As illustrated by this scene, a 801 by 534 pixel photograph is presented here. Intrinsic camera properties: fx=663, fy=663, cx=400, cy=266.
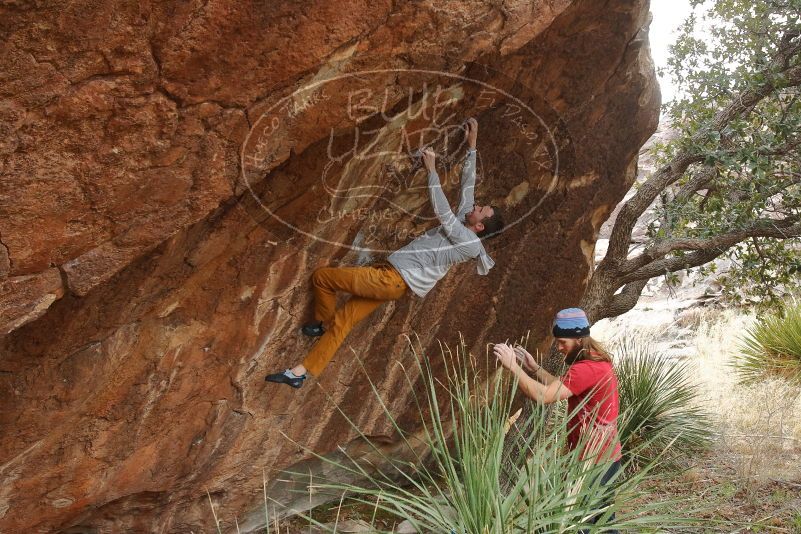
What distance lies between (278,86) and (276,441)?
126 inches

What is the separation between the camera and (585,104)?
559 centimetres

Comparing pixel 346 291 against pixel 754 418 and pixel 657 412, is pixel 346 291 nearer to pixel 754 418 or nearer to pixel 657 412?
pixel 657 412

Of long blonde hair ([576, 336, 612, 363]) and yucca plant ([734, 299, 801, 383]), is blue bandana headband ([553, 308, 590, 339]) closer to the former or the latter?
long blonde hair ([576, 336, 612, 363])

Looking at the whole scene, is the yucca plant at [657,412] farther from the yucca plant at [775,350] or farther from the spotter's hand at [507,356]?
the spotter's hand at [507,356]

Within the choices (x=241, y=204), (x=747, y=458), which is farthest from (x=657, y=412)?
(x=241, y=204)

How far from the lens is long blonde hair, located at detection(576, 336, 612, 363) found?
13.8 ft

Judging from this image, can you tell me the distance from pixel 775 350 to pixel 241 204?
9.53 m

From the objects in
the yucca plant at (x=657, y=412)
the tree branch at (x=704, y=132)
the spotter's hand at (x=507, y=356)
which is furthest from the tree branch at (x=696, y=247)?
the spotter's hand at (x=507, y=356)

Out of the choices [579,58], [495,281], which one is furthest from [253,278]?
[579,58]

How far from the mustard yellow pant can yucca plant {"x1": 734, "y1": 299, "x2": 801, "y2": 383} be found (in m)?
7.53

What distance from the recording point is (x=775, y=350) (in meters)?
10.4

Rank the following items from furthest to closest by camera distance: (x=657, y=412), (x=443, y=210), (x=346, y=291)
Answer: (x=657, y=412), (x=346, y=291), (x=443, y=210)

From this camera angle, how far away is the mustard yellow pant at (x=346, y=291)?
4.79 metres

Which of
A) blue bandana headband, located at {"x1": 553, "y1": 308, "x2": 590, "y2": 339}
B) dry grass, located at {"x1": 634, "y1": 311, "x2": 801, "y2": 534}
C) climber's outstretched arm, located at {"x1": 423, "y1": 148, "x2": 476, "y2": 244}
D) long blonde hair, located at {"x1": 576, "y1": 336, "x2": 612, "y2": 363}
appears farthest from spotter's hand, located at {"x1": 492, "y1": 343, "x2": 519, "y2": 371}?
dry grass, located at {"x1": 634, "y1": 311, "x2": 801, "y2": 534}
